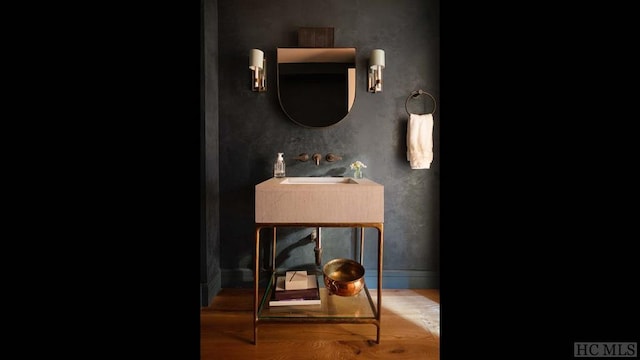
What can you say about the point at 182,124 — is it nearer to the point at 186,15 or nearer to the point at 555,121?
the point at 186,15

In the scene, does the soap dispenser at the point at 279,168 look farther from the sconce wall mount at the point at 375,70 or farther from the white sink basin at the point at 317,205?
the sconce wall mount at the point at 375,70

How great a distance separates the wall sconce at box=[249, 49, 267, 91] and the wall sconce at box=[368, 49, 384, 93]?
64 cm

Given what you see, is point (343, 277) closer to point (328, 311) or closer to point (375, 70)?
point (328, 311)

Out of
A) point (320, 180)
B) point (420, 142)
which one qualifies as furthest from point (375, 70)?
point (320, 180)

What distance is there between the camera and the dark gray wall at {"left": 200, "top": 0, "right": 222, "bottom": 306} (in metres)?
1.68

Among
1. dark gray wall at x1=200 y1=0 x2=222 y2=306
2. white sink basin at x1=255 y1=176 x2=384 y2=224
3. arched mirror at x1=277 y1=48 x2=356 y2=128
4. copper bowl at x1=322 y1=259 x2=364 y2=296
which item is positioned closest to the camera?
white sink basin at x1=255 y1=176 x2=384 y2=224

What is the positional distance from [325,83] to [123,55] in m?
1.67

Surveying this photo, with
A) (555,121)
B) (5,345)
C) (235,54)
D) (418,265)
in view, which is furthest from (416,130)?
(5,345)

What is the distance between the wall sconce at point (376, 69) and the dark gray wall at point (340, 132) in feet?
0.17

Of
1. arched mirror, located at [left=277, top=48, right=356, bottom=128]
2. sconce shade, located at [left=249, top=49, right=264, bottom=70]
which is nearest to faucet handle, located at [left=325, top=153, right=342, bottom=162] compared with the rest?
arched mirror, located at [left=277, top=48, right=356, bottom=128]

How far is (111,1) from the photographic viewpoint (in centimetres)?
21

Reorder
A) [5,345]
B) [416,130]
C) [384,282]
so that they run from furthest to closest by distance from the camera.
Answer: [384,282] < [416,130] < [5,345]

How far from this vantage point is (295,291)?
1466mm

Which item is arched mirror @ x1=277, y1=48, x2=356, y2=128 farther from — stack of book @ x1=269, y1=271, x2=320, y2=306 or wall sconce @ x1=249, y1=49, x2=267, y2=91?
stack of book @ x1=269, y1=271, x2=320, y2=306
